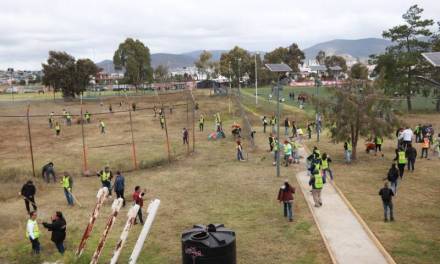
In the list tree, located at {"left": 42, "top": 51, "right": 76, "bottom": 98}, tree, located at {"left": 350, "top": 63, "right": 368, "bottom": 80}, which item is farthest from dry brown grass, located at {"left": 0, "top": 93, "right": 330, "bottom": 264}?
tree, located at {"left": 42, "top": 51, "right": 76, "bottom": 98}

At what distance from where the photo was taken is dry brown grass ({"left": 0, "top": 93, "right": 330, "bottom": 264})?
1274cm

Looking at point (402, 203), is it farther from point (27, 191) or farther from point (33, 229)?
point (27, 191)

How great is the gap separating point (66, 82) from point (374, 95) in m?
58.5

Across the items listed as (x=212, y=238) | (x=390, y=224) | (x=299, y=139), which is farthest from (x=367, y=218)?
(x=299, y=139)

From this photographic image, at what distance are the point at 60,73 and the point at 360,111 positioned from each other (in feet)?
192

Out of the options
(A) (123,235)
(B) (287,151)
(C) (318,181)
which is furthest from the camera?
(B) (287,151)

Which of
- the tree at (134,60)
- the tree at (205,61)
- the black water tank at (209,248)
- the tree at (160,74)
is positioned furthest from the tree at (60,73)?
the black water tank at (209,248)

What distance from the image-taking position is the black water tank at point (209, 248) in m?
9.41

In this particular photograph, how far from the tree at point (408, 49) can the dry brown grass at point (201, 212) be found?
26537 millimetres

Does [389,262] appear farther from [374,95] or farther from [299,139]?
[299,139]

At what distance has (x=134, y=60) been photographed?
92500 millimetres

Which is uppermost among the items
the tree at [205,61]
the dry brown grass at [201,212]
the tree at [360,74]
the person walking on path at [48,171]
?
the tree at [205,61]

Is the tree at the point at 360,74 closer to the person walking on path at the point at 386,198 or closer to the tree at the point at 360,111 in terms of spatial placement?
the tree at the point at 360,111

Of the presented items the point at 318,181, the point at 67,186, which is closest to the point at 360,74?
the point at 318,181
